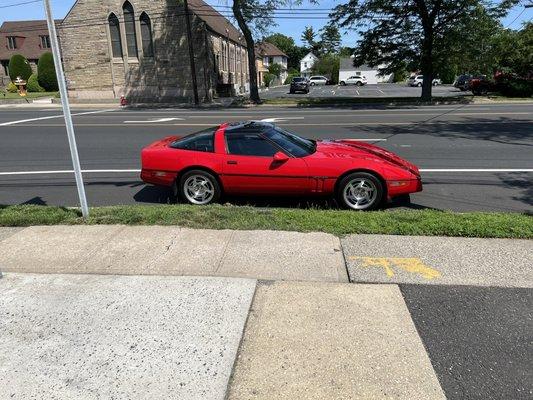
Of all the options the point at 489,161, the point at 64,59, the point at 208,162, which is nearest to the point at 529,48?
the point at 489,161

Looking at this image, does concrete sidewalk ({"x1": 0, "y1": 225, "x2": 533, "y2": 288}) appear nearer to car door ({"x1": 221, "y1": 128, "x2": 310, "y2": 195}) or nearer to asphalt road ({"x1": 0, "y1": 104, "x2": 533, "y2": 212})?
car door ({"x1": 221, "y1": 128, "x2": 310, "y2": 195})

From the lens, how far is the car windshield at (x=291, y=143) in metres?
6.50

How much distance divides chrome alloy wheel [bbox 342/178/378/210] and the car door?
596 mm

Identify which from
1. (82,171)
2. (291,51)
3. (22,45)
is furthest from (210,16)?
(291,51)

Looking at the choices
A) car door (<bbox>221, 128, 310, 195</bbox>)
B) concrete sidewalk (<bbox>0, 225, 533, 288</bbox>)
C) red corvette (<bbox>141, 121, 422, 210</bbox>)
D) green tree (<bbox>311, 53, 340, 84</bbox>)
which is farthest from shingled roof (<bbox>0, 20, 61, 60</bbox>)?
concrete sidewalk (<bbox>0, 225, 533, 288</bbox>)

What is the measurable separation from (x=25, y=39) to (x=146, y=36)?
28656mm

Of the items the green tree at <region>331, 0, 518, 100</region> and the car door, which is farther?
the green tree at <region>331, 0, 518, 100</region>

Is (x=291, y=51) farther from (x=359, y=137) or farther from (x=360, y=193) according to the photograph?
(x=360, y=193)

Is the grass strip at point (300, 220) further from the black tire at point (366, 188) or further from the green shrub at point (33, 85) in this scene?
the green shrub at point (33, 85)

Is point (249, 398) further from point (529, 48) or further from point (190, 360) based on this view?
point (529, 48)

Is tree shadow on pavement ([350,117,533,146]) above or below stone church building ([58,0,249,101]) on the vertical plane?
below

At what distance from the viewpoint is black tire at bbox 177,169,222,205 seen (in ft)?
21.8

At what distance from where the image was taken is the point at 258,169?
6.43m

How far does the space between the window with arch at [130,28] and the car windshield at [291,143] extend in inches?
1363
